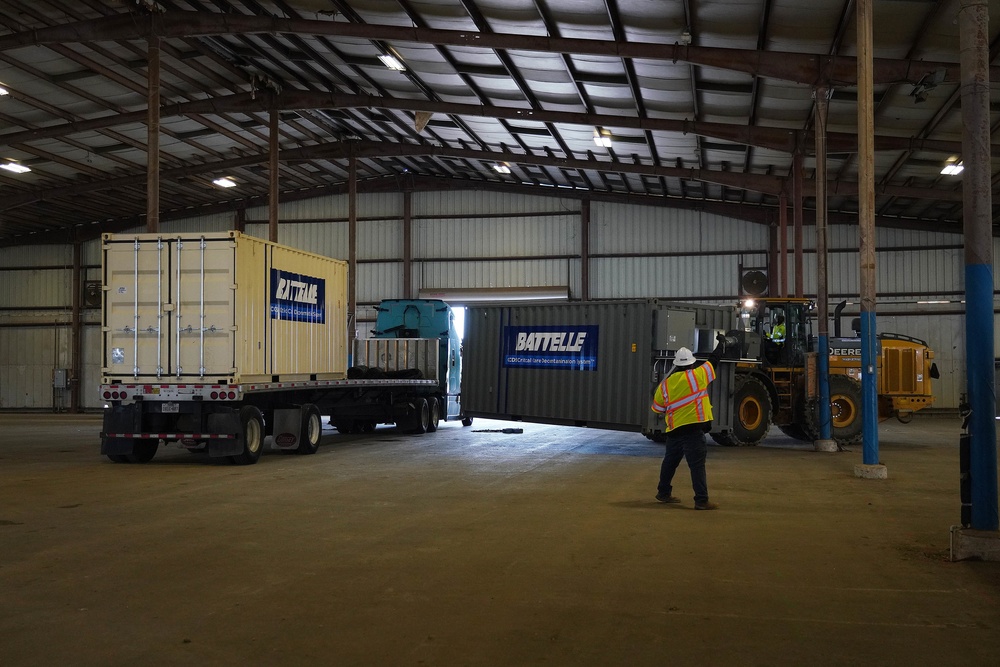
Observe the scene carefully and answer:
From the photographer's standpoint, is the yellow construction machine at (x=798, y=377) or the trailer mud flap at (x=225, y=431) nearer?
the trailer mud flap at (x=225, y=431)

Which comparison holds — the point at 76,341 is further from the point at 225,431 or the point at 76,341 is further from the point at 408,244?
the point at 225,431

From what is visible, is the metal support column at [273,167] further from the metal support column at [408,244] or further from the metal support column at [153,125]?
the metal support column at [408,244]

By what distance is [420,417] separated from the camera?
22.5 meters

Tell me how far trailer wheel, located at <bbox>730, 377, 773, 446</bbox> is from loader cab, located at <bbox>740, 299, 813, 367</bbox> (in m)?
1.13

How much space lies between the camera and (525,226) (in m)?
35.5

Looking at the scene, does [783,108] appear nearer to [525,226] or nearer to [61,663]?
[525,226]

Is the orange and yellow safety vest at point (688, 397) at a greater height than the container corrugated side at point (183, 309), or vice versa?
the container corrugated side at point (183, 309)

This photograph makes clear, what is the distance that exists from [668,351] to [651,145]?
1127cm

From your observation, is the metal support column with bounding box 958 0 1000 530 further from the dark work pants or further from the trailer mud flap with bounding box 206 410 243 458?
the trailer mud flap with bounding box 206 410 243 458

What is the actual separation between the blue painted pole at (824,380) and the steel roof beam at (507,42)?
5.14 m

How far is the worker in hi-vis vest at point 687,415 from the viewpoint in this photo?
Result: 10.3m

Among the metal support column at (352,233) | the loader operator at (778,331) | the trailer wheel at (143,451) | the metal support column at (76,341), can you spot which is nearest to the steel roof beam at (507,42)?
the loader operator at (778,331)

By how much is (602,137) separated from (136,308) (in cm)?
1523

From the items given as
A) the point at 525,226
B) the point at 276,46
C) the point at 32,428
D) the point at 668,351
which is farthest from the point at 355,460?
the point at 525,226
